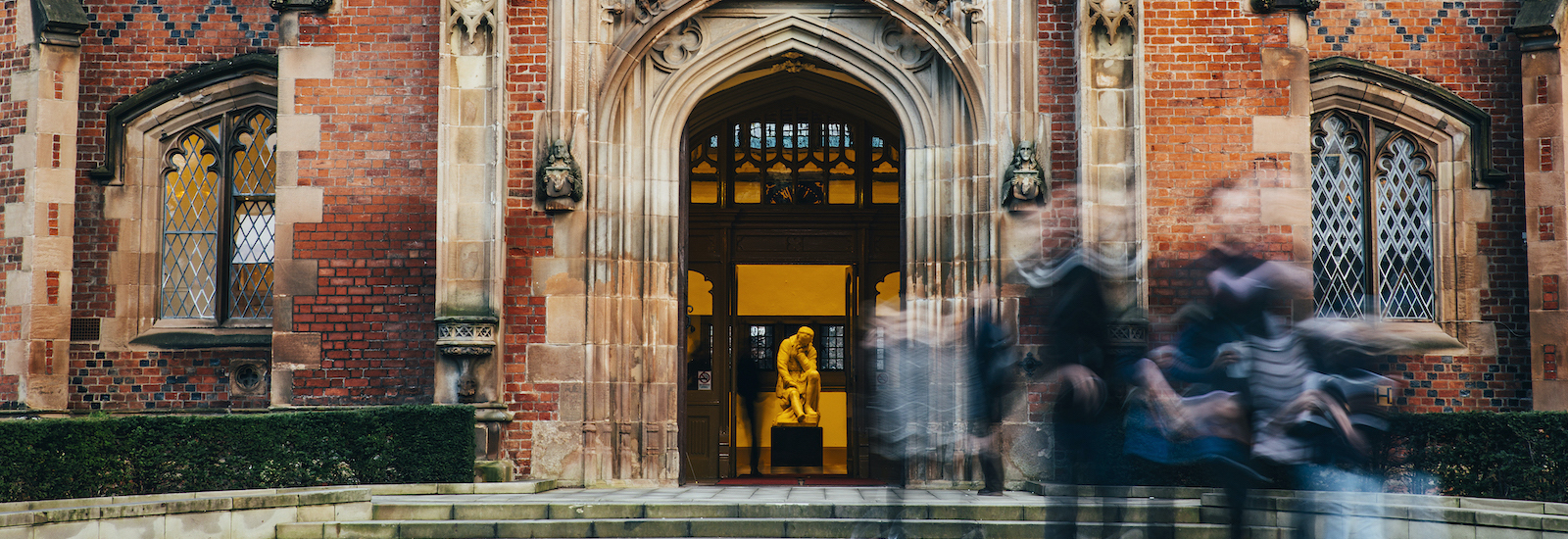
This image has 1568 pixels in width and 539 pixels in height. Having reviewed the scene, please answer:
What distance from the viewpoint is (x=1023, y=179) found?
1105 cm

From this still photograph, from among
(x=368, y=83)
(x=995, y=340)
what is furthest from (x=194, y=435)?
(x=995, y=340)

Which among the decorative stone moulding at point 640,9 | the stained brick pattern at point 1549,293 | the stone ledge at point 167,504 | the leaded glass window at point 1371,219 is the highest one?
the decorative stone moulding at point 640,9

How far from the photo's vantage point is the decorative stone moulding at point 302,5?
11.4 metres

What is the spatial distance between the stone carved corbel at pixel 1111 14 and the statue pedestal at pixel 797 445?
597 cm

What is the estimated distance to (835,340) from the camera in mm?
16016

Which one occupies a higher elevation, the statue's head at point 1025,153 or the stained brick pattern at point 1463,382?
the statue's head at point 1025,153

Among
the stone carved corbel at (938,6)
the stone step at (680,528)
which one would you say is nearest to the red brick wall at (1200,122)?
the stone carved corbel at (938,6)

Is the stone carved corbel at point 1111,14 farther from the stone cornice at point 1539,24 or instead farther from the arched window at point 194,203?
the arched window at point 194,203

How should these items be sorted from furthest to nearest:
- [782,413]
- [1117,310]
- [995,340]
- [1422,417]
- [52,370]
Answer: [782,413]
[52,370]
[1117,310]
[1422,417]
[995,340]

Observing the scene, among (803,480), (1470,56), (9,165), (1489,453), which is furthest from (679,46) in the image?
(1470,56)

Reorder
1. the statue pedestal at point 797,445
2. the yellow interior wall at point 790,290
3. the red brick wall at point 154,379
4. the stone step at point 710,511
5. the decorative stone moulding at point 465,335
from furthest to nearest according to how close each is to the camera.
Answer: the yellow interior wall at point 790,290, the statue pedestal at point 797,445, the red brick wall at point 154,379, the decorative stone moulding at point 465,335, the stone step at point 710,511

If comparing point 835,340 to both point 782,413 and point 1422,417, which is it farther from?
point 1422,417

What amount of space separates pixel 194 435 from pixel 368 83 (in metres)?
3.56

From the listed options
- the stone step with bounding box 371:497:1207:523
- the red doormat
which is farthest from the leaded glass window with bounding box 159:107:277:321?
the red doormat
